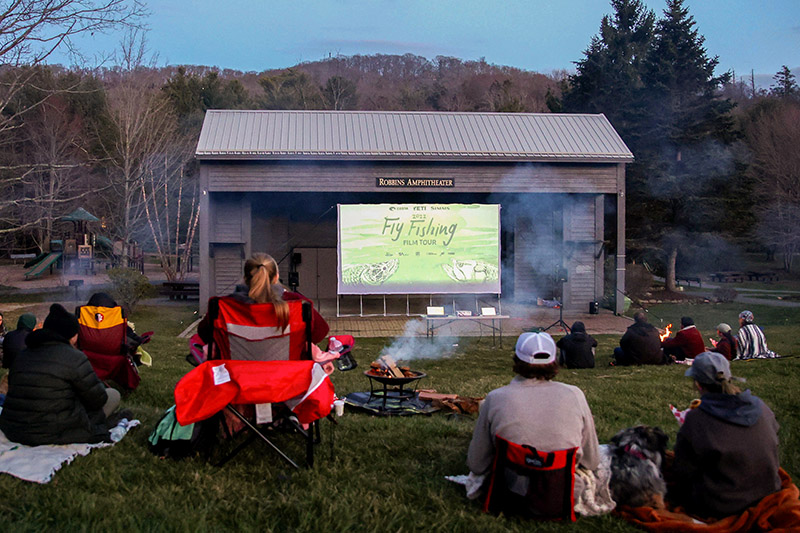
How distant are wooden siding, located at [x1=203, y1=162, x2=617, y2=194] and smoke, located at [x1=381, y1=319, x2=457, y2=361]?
4407 mm

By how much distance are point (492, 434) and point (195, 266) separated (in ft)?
138

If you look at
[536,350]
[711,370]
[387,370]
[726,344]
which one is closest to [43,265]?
[387,370]

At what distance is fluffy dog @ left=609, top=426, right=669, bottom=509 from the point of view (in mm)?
3877

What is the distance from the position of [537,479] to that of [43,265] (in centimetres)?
3308

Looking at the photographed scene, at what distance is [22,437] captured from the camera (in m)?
4.45

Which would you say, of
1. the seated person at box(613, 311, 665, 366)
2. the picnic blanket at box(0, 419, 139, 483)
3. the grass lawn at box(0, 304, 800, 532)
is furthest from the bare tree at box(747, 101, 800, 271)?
the picnic blanket at box(0, 419, 139, 483)

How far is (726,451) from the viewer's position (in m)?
3.60

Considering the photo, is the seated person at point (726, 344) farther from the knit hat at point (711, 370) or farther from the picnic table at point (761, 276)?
the picnic table at point (761, 276)

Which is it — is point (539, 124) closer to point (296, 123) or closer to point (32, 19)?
point (296, 123)

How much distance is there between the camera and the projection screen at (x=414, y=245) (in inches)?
698

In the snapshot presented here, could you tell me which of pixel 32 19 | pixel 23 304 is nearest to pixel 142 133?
pixel 23 304

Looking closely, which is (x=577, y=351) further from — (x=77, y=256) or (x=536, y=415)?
(x=77, y=256)

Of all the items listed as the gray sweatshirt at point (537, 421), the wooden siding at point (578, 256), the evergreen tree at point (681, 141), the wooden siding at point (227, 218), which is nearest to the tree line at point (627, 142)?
the evergreen tree at point (681, 141)

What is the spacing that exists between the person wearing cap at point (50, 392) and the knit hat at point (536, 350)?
2.84m
